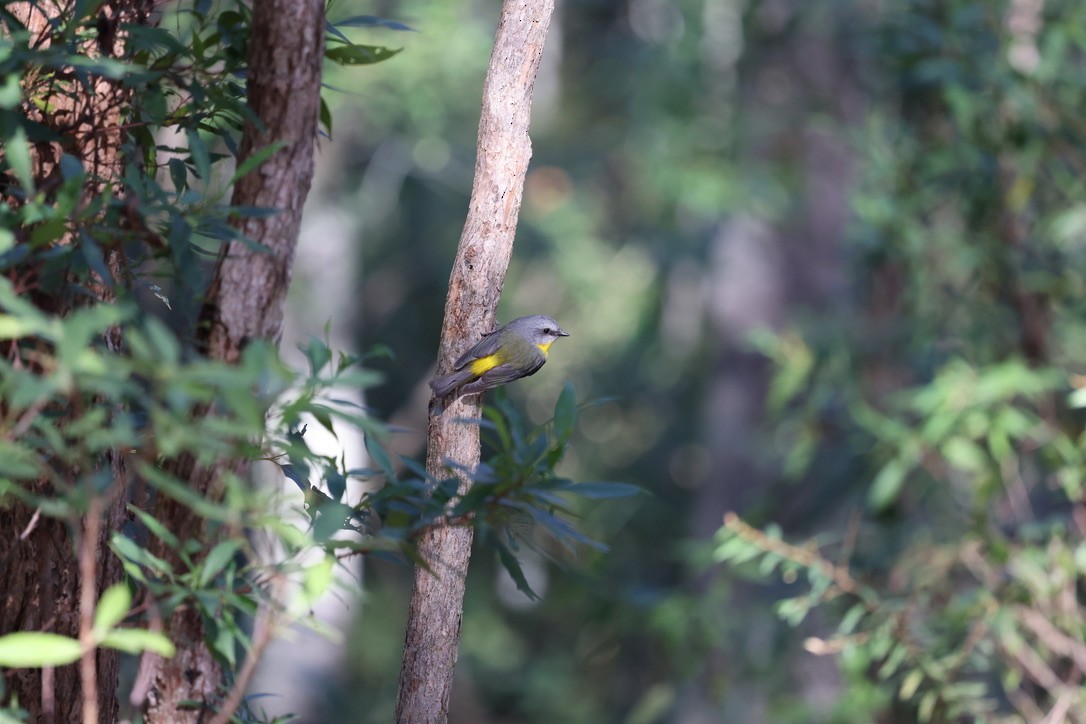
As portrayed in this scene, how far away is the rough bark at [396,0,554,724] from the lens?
1933mm

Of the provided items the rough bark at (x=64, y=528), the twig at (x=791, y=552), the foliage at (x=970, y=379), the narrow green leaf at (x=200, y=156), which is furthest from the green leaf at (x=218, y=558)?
the foliage at (x=970, y=379)

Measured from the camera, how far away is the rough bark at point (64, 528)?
1.66 metres

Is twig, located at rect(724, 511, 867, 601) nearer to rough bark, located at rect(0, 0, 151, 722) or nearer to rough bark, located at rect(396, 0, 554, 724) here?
rough bark, located at rect(396, 0, 554, 724)

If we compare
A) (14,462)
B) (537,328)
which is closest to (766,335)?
(537,328)

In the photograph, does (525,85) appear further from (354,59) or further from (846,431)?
(846,431)

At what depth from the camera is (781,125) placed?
341 inches

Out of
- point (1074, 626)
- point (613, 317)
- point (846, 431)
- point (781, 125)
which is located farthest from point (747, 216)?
point (613, 317)

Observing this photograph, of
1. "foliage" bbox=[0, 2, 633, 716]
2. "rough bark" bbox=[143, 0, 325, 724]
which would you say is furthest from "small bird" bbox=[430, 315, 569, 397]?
"rough bark" bbox=[143, 0, 325, 724]

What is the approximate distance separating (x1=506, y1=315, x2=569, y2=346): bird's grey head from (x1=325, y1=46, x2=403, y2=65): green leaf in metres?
0.68

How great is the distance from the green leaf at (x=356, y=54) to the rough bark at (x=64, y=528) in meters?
0.32

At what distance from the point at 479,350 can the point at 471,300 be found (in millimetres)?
99

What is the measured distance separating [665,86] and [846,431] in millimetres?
5455

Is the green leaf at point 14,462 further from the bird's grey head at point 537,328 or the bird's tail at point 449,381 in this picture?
the bird's grey head at point 537,328

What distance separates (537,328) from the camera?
2.73 metres
